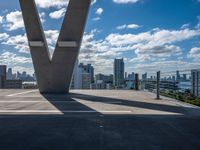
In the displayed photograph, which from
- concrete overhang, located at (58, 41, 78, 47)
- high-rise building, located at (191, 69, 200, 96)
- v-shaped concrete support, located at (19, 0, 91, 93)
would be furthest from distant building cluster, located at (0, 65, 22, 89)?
high-rise building, located at (191, 69, 200, 96)

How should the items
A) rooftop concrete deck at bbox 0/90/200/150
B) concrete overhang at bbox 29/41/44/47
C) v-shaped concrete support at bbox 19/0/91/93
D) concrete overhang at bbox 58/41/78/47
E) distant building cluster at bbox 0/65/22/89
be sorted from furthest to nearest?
distant building cluster at bbox 0/65/22/89 < concrete overhang at bbox 29/41/44/47 < concrete overhang at bbox 58/41/78/47 < v-shaped concrete support at bbox 19/0/91/93 < rooftop concrete deck at bbox 0/90/200/150

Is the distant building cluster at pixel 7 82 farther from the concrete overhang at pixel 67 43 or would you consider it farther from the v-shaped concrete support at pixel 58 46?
the concrete overhang at pixel 67 43

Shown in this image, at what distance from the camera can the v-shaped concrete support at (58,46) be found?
1112 centimetres

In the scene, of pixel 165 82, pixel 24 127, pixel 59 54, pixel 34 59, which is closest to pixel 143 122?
pixel 24 127

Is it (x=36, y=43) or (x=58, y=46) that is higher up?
(x=36, y=43)

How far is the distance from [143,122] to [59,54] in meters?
7.64

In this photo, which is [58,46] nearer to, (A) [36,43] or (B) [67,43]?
(B) [67,43]

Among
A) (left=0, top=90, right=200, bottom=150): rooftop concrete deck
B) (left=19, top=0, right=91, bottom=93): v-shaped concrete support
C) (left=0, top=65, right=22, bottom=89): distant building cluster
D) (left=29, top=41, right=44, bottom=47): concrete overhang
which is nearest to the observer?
(left=0, top=90, right=200, bottom=150): rooftop concrete deck

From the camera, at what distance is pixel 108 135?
4.05 meters

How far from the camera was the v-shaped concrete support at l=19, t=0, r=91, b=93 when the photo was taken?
11.1 meters

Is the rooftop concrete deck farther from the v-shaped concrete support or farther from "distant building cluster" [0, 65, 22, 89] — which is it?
"distant building cluster" [0, 65, 22, 89]

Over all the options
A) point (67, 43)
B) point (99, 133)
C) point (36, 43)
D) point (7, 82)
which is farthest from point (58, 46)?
point (7, 82)

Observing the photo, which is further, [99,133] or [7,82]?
[7,82]

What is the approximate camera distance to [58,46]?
11820mm
